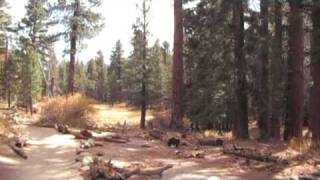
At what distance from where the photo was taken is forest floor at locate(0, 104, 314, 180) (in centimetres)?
1052

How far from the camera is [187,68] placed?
115ft

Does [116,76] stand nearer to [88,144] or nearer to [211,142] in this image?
[211,142]

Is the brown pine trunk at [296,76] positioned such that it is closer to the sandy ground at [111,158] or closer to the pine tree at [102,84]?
the sandy ground at [111,158]

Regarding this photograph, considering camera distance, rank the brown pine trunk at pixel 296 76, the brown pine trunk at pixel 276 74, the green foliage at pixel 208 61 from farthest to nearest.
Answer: the green foliage at pixel 208 61
the brown pine trunk at pixel 276 74
the brown pine trunk at pixel 296 76

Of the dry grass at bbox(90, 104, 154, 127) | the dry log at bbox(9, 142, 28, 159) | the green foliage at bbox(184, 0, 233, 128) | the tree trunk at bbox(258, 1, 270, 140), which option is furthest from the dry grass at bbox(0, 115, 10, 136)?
the tree trunk at bbox(258, 1, 270, 140)

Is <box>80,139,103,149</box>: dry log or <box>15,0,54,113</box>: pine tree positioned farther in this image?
<box>15,0,54,113</box>: pine tree

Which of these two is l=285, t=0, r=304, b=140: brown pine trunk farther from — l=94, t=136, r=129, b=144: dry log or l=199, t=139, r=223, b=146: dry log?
l=94, t=136, r=129, b=144: dry log

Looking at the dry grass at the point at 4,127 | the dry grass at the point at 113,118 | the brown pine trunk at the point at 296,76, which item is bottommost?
the dry grass at the point at 113,118

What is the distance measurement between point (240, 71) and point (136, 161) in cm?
809

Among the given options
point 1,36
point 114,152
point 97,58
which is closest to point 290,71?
point 114,152

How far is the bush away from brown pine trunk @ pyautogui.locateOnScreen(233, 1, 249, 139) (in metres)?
6.97

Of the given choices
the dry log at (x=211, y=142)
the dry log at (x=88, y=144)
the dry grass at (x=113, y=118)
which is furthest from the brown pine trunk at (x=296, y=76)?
the dry grass at (x=113, y=118)

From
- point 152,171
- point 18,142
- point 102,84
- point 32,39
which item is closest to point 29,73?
point 32,39

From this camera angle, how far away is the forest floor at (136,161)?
1052 cm
